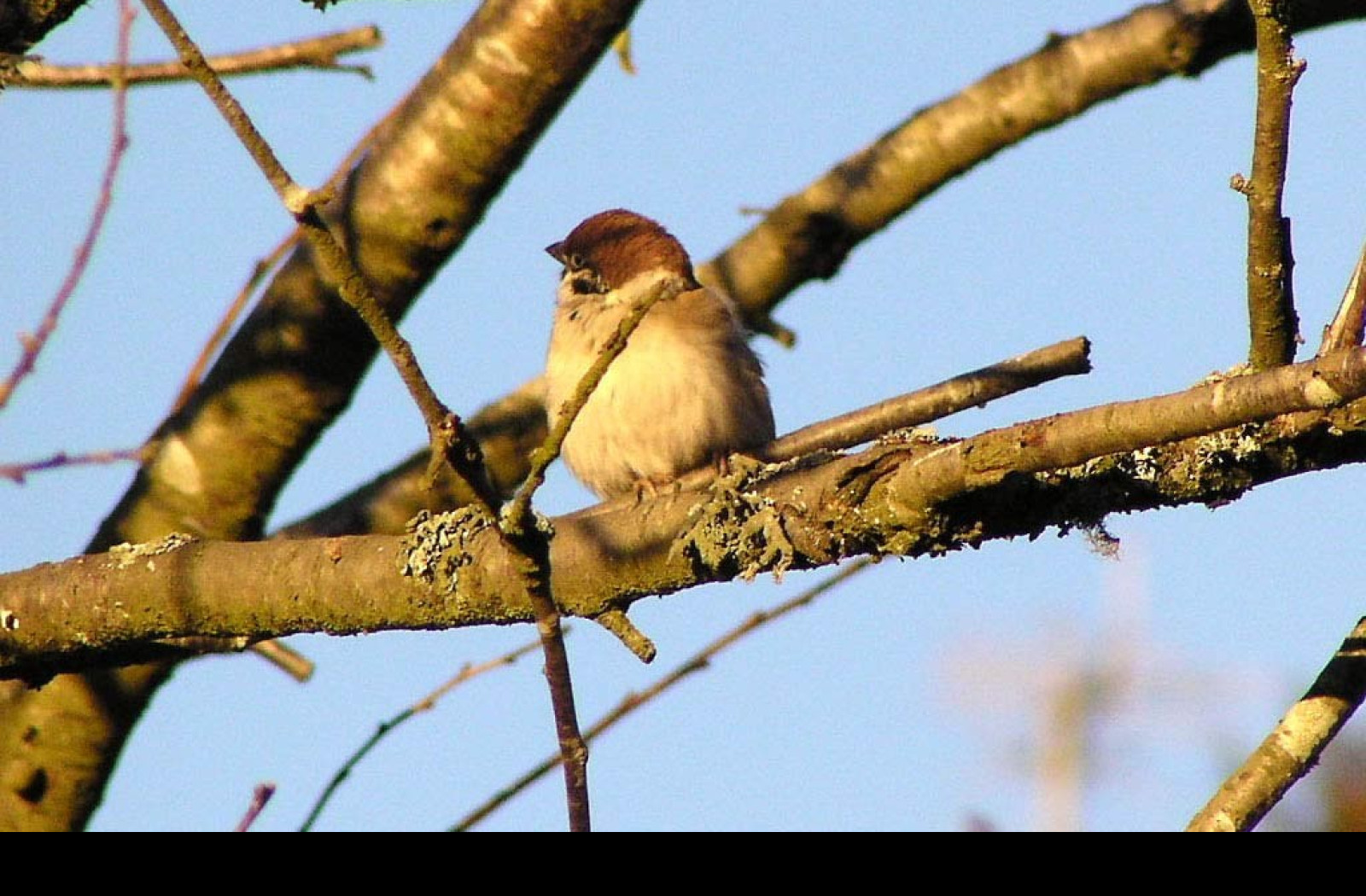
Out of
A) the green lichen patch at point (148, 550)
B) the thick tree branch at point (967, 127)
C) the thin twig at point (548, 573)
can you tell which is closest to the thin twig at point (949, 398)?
the thin twig at point (548, 573)

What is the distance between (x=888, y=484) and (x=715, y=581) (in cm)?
50

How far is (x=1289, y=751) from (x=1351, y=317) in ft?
1.94

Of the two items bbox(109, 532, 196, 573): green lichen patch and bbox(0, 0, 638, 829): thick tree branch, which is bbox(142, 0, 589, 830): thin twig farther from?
bbox(0, 0, 638, 829): thick tree branch

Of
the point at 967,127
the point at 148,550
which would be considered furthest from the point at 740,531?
the point at 967,127

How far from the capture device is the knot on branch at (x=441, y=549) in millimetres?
3322

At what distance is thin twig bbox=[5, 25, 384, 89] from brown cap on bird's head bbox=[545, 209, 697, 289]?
1.45 m

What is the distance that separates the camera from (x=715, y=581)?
3133mm

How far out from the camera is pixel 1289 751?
2350 millimetres

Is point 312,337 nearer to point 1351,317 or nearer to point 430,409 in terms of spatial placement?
point 430,409

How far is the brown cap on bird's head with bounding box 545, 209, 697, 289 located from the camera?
5.96 meters

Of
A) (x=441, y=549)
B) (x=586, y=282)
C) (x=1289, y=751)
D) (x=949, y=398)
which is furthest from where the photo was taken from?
(x=586, y=282)

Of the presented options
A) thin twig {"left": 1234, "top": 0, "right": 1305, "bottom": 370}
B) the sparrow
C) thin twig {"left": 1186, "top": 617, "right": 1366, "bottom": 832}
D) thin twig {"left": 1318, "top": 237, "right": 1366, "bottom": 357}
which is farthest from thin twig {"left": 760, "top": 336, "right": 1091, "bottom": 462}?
the sparrow

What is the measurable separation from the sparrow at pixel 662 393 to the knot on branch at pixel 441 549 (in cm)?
155
